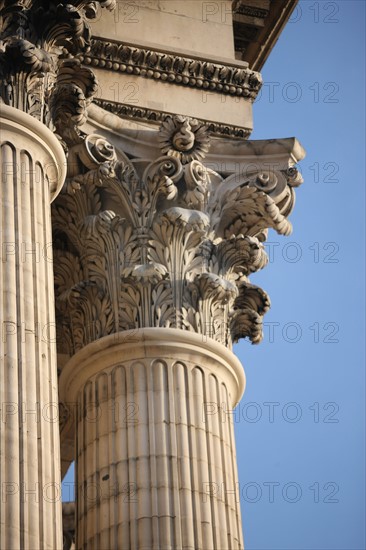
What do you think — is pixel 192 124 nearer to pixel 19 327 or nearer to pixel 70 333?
pixel 70 333

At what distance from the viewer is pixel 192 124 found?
32.3m

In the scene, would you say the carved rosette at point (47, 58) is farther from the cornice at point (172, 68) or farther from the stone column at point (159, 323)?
the cornice at point (172, 68)

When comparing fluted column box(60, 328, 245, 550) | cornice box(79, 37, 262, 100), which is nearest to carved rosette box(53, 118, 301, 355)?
fluted column box(60, 328, 245, 550)

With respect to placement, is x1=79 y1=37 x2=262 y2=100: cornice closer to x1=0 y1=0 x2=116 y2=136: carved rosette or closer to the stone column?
the stone column

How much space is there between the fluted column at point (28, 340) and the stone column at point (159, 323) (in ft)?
9.85

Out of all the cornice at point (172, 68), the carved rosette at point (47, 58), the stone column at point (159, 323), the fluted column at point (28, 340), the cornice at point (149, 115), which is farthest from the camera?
the cornice at point (172, 68)

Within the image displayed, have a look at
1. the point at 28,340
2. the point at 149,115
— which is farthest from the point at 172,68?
the point at 28,340

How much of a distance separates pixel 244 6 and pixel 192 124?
4705mm

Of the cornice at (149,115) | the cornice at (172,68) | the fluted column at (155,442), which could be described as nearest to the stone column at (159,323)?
the fluted column at (155,442)

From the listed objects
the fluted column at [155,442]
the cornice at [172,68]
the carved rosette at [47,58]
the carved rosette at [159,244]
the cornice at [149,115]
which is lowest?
the fluted column at [155,442]

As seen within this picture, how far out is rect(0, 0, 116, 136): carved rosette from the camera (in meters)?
28.0

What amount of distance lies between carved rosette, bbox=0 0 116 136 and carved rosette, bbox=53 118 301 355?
1.56 m

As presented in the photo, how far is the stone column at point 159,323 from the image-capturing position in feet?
95.2

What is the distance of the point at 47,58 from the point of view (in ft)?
93.0
